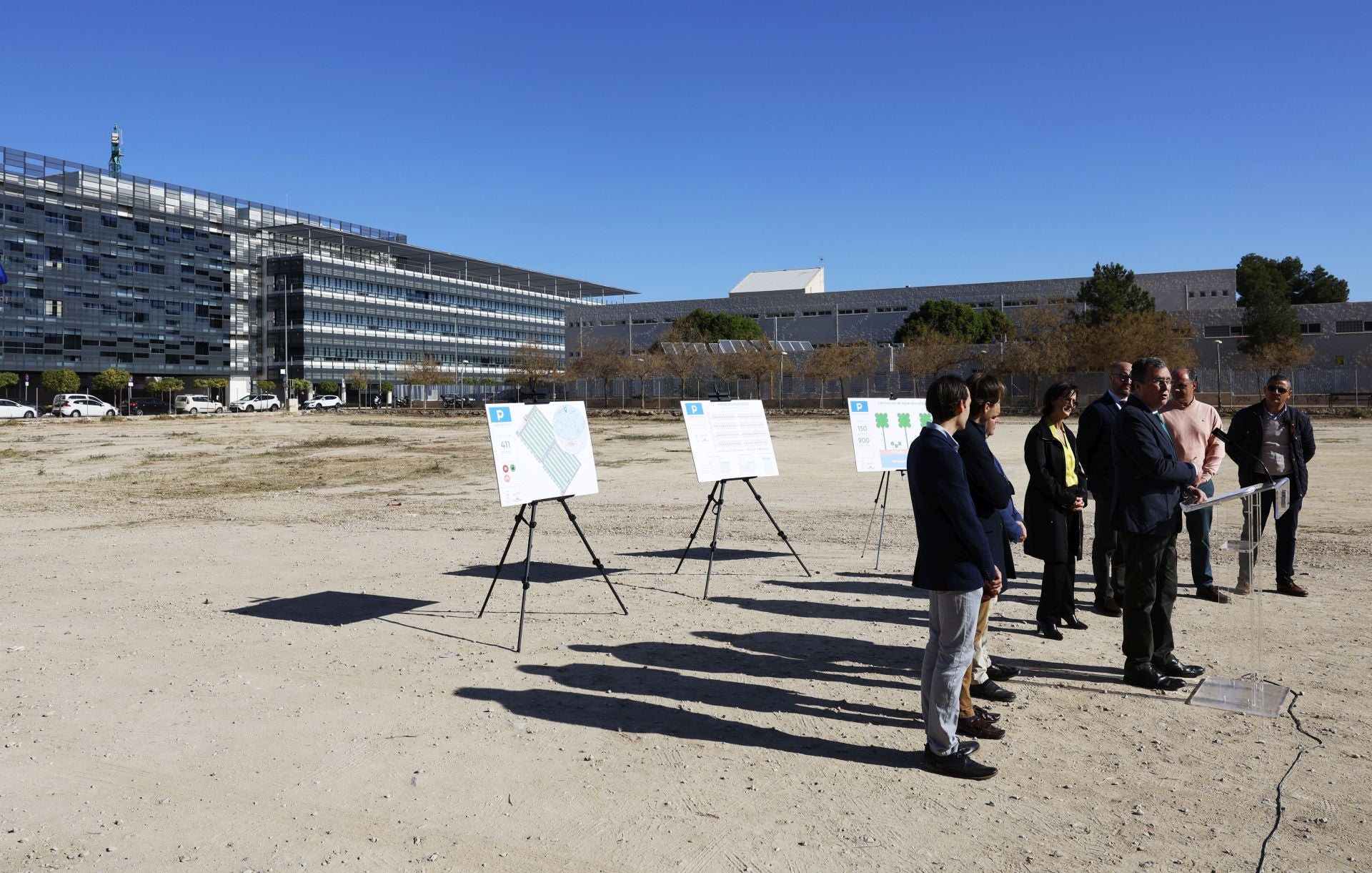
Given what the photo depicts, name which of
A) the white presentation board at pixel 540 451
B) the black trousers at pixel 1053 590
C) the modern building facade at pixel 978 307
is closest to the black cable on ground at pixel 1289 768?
the black trousers at pixel 1053 590

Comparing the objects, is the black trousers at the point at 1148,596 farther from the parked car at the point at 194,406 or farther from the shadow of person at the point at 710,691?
the parked car at the point at 194,406

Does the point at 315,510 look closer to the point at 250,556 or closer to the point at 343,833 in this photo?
the point at 250,556

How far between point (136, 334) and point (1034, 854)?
368 ft

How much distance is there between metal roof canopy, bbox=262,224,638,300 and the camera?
112 m

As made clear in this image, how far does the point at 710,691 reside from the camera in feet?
21.0

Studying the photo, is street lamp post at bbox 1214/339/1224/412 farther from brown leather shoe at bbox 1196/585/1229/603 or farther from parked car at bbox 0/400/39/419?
parked car at bbox 0/400/39/419

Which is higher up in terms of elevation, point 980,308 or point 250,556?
point 980,308

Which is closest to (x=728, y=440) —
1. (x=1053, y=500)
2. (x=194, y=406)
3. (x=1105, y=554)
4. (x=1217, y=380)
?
(x=1053, y=500)

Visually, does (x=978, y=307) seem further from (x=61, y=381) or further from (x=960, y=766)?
(x=960, y=766)

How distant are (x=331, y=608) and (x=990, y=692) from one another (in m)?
5.91

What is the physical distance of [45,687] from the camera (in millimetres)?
6512

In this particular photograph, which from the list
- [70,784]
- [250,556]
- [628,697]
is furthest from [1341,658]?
[250,556]

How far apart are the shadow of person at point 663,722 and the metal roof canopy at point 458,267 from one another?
114 m

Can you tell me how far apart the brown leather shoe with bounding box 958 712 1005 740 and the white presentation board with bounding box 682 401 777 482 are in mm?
4660
